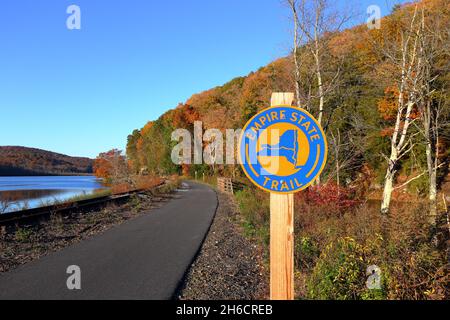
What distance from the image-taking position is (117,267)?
6.77 m

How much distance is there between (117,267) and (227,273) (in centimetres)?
197

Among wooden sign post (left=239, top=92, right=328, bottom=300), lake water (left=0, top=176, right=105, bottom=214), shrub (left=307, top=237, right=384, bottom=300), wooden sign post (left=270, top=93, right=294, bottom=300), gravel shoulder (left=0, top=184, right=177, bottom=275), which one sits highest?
wooden sign post (left=239, top=92, right=328, bottom=300)

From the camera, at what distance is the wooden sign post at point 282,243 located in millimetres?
3160

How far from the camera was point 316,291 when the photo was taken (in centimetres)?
484

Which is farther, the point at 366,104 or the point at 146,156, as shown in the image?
the point at 146,156

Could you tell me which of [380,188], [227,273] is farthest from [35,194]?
[227,273]

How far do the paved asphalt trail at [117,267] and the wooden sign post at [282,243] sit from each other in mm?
2548

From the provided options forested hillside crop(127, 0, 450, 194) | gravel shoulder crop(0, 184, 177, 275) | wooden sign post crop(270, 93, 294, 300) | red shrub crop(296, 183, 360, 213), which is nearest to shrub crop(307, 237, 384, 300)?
wooden sign post crop(270, 93, 294, 300)

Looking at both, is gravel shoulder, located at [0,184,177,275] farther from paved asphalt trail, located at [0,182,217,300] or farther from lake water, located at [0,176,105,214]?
lake water, located at [0,176,105,214]

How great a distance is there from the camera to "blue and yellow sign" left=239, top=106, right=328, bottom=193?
9.87 ft

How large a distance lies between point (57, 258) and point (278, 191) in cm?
602

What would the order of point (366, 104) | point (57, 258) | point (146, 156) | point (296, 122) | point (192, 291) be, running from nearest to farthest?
point (296, 122), point (192, 291), point (57, 258), point (366, 104), point (146, 156)
